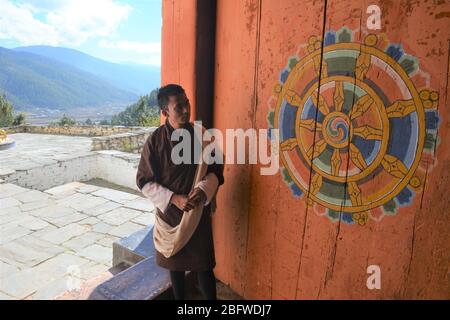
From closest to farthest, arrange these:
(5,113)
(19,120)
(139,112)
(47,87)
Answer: (19,120), (5,113), (139,112), (47,87)

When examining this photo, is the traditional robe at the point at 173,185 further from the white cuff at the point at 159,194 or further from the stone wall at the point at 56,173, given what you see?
the stone wall at the point at 56,173

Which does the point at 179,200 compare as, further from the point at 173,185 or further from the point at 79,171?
the point at 79,171

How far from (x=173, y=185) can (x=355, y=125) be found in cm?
103

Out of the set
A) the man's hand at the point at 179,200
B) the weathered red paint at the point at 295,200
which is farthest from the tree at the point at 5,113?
the man's hand at the point at 179,200

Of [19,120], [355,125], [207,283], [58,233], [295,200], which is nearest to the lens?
[355,125]

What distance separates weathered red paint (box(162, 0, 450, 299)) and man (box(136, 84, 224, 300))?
39cm

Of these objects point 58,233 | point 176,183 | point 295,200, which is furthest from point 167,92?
point 58,233

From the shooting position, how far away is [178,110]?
1692 mm

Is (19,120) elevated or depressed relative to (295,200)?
elevated

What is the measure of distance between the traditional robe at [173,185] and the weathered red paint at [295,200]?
0.38 meters

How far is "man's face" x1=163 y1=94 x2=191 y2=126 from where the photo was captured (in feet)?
5.53

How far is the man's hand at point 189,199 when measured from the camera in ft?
5.44
